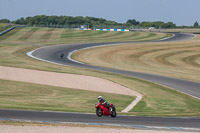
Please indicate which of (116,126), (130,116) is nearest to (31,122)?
(116,126)

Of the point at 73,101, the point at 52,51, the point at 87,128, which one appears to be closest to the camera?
the point at 87,128

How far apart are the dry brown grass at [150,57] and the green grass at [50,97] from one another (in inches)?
689

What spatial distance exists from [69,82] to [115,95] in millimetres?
6609

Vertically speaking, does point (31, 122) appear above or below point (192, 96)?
above

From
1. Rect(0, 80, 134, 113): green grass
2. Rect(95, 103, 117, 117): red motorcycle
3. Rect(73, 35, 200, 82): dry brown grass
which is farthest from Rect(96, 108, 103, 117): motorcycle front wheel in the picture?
Rect(73, 35, 200, 82): dry brown grass

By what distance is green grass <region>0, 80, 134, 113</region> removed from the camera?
70.6 feet

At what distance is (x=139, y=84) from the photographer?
33.2 meters

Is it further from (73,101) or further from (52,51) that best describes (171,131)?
(52,51)

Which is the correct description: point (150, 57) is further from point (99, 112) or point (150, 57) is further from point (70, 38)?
point (70, 38)

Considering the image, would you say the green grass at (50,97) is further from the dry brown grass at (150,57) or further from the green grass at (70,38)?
the green grass at (70,38)

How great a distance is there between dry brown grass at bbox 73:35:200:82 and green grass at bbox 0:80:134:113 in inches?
689

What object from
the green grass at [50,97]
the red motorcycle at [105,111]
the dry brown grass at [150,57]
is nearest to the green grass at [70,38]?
the dry brown grass at [150,57]

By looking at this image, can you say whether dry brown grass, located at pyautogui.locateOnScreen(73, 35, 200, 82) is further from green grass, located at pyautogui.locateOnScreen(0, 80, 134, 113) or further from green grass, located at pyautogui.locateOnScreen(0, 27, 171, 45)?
green grass, located at pyautogui.locateOnScreen(0, 27, 171, 45)

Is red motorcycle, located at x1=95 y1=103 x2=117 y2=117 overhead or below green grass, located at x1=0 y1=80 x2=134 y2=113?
overhead
